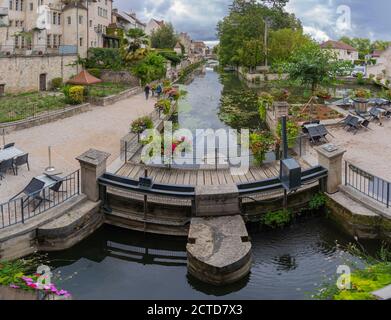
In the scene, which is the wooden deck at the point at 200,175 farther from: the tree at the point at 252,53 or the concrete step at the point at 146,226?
the tree at the point at 252,53

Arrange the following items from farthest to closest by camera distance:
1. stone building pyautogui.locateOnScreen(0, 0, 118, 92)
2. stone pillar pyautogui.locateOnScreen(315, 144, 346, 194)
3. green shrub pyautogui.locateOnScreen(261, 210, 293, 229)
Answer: stone building pyautogui.locateOnScreen(0, 0, 118, 92) < stone pillar pyautogui.locateOnScreen(315, 144, 346, 194) < green shrub pyautogui.locateOnScreen(261, 210, 293, 229)

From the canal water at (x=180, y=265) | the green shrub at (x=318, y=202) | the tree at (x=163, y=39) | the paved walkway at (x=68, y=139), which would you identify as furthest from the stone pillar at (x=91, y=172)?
the tree at (x=163, y=39)

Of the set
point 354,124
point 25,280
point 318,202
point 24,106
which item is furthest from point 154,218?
point 24,106

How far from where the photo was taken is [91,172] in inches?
523

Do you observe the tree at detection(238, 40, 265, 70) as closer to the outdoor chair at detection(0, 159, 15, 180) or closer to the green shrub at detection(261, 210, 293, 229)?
the outdoor chair at detection(0, 159, 15, 180)

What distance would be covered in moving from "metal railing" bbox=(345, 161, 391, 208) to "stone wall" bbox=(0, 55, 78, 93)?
29763 mm

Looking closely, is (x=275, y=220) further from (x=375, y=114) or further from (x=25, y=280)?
(x=375, y=114)

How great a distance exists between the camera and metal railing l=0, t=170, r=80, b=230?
38.1ft

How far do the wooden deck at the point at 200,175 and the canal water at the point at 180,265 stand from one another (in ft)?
7.22

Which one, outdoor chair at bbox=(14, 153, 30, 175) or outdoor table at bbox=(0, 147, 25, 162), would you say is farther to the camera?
outdoor chair at bbox=(14, 153, 30, 175)

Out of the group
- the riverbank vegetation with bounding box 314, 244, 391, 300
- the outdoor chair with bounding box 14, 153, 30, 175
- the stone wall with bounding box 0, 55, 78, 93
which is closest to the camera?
the riverbank vegetation with bounding box 314, 244, 391, 300

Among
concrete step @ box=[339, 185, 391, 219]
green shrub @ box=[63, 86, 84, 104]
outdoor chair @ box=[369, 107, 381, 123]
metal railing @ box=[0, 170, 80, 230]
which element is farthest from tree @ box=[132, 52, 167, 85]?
concrete step @ box=[339, 185, 391, 219]

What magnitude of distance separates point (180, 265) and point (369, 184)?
20.0 feet

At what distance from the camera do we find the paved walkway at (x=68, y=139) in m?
15.6
